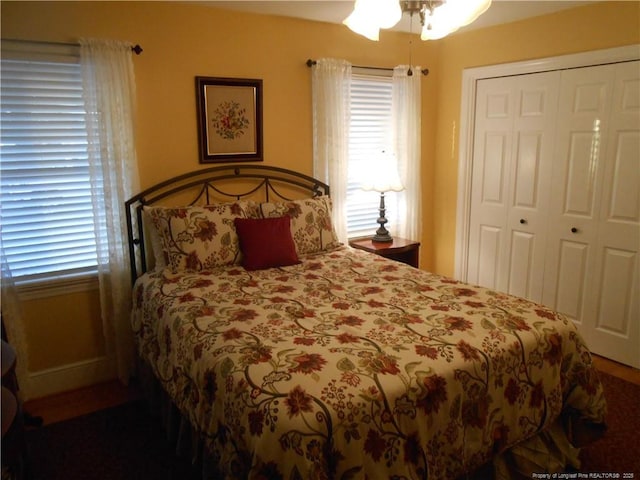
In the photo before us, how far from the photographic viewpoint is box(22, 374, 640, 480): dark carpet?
2197 millimetres

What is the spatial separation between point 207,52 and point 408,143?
1722 mm

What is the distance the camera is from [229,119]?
3.22 meters

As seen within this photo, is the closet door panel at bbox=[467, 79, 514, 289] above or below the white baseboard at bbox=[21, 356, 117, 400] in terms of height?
above

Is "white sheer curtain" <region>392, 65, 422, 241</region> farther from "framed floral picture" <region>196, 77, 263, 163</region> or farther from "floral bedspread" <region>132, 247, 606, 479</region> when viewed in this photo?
"floral bedspread" <region>132, 247, 606, 479</region>

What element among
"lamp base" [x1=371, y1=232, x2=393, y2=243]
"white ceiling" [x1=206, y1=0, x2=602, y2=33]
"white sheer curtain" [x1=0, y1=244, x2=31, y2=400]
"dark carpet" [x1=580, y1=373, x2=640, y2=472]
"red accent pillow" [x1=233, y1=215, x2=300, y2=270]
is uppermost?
"white ceiling" [x1=206, y1=0, x2=602, y2=33]

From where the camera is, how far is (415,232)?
4.05m

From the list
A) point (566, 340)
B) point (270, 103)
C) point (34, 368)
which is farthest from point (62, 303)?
point (566, 340)

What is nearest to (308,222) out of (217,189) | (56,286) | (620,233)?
(217,189)

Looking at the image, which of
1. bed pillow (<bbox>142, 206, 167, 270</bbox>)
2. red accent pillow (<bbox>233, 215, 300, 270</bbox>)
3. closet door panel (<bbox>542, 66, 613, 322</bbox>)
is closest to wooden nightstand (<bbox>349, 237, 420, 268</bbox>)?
red accent pillow (<bbox>233, 215, 300, 270</bbox>)

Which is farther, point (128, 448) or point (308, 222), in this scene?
point (308, 222)

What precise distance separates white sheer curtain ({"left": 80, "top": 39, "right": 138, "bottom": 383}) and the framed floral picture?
46 cm

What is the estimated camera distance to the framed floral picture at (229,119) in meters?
3.13

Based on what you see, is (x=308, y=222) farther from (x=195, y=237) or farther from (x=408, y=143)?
(x=408, y=143)

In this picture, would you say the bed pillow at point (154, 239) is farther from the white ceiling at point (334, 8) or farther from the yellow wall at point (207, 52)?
the white ceiling at point (334, 8)
